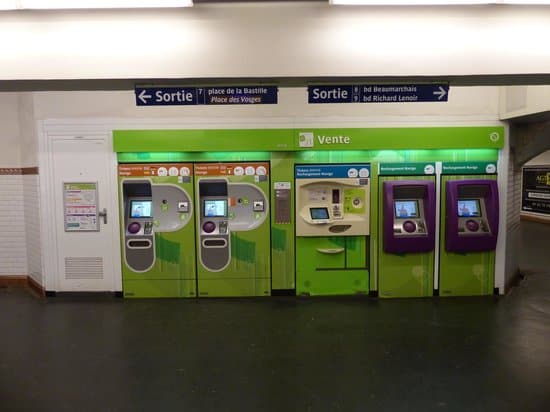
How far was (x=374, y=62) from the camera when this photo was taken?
262cm

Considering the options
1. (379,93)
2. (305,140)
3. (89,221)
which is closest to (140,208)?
(89,221)

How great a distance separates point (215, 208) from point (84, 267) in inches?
81.4

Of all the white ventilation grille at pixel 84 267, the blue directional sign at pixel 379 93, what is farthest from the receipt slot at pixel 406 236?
the white ventilation grille at pixel 84 267

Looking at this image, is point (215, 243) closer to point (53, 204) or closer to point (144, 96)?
point (53, 204)

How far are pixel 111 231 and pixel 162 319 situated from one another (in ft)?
5.16

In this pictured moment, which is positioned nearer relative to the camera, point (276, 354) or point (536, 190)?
point (276, 354)

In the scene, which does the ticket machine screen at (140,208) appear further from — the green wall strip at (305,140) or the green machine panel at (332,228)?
the green machine panel at (332,228)

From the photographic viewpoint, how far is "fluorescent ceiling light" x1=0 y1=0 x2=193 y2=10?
2396 mm

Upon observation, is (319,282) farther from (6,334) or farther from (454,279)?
(6,334)

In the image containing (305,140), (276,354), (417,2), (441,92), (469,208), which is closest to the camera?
(417,2)

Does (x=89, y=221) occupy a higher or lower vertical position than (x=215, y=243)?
higher

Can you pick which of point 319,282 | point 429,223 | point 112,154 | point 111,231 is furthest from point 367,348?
point 112,154

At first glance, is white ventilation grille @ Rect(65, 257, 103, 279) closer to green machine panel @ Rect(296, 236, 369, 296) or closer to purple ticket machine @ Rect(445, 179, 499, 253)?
green machine panel @ Rect(296, 236, 369, 296)

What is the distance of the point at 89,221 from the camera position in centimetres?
553
